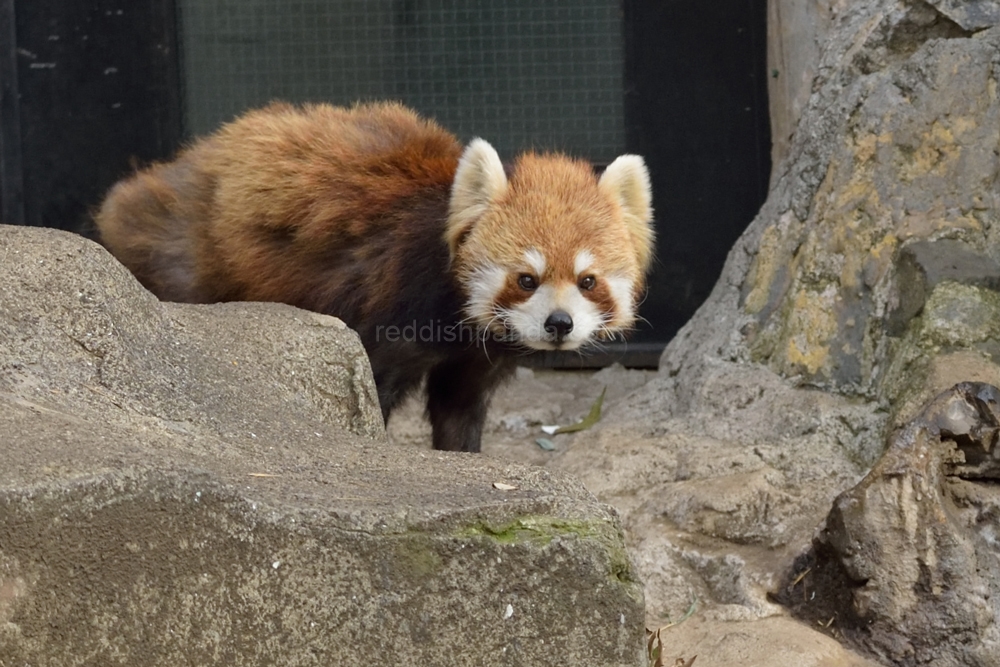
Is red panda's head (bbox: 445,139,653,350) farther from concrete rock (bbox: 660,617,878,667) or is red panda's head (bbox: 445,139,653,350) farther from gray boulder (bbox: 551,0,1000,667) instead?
concrete rock (bbox: 660,617,878,667)

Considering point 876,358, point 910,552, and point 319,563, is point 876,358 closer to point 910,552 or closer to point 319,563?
point 910,552

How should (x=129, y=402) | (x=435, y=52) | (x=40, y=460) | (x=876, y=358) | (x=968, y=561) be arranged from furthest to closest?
(x=435, y=52), (x=876, y=358), (x=968, y=561), (x=129, y=402), (x=40, y=460)

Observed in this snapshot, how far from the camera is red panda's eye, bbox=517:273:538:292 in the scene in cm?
473

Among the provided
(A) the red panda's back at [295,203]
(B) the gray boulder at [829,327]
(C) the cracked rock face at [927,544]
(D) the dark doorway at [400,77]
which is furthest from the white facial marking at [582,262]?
(D) the dark doorway at [400,77]

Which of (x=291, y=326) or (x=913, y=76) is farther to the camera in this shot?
(x=913, y=76)

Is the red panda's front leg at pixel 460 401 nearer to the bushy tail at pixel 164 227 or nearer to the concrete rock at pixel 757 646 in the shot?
the bushy tail at pixel 164 227

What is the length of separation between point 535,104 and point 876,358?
9.01 feet

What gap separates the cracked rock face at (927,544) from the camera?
3750 millimetres

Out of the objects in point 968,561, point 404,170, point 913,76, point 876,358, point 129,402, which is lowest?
point 968,561

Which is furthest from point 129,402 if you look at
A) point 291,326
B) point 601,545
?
point 601,545

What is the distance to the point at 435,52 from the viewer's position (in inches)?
270

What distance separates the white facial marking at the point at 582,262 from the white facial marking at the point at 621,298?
135 millimetres

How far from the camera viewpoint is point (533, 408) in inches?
266

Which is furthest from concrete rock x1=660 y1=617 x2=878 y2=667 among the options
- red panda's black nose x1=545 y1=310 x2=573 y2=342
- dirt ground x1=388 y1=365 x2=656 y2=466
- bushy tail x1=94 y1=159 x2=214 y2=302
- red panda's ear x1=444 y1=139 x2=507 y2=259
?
bushy tail x1=94 y1=159 x2=214 y2=302
